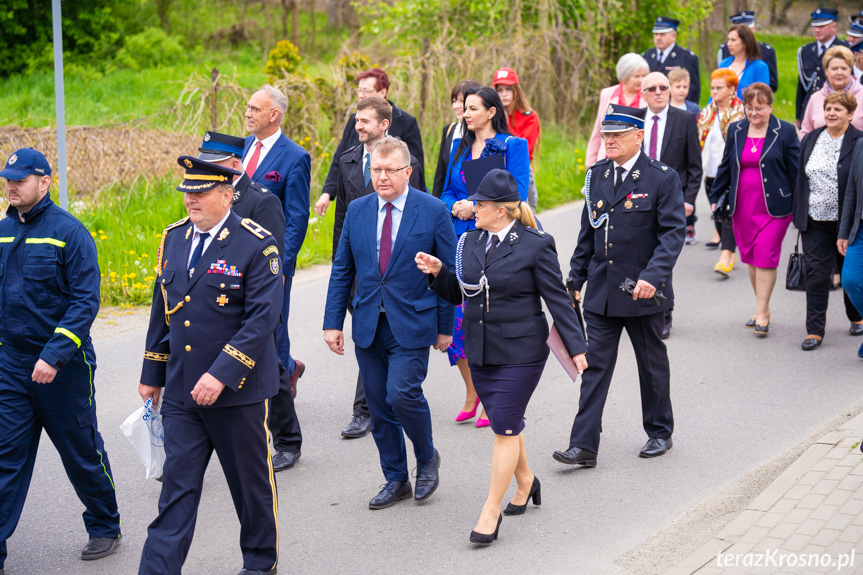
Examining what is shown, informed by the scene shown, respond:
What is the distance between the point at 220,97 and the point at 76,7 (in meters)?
14.8

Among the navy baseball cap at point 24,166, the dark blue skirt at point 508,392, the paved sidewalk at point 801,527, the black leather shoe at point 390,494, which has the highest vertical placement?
the navy baseball cap at point 24,166

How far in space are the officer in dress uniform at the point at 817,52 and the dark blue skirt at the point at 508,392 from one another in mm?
8361

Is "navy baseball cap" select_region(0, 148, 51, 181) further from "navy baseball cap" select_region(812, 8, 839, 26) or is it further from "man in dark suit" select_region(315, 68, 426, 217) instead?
"navy baseball cap" select_region(812, 8, 839, 26)

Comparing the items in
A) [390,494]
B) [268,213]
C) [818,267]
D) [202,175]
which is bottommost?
[390,494]

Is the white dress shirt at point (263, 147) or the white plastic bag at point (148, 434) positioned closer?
the white plastic bag at point (148, 434)

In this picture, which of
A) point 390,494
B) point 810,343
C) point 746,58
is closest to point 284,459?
point 390,494

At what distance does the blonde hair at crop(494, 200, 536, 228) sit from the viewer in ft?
A: 17.2

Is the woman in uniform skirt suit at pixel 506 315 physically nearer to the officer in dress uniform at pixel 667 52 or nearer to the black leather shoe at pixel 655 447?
the black leather shoe at pixel 655 447

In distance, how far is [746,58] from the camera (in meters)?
11.9

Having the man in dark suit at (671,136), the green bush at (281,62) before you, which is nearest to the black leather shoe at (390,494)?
the man in dark suit at (671,136)

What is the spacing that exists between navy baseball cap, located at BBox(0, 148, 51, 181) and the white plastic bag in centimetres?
133

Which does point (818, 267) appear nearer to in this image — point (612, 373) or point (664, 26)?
point (612, 373)

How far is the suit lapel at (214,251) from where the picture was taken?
15.2 feet

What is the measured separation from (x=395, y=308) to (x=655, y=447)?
6.58 ft
